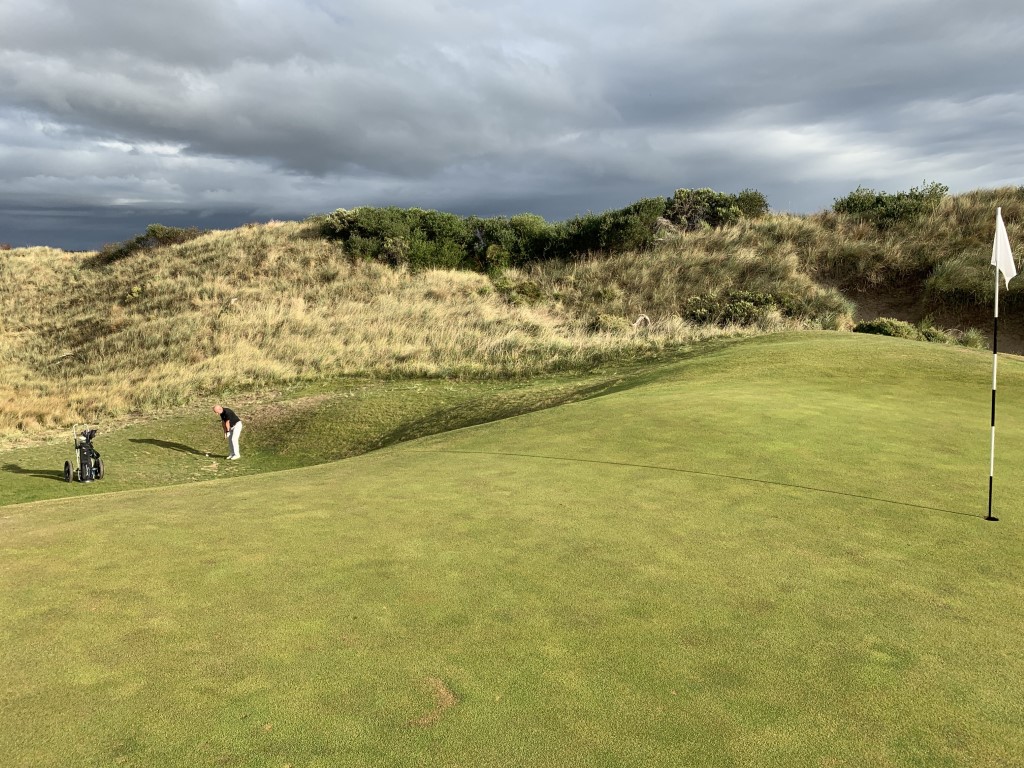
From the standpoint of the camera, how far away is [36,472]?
14938 mm

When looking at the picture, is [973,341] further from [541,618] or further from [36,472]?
[36,472]

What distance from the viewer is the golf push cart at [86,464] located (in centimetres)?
1408

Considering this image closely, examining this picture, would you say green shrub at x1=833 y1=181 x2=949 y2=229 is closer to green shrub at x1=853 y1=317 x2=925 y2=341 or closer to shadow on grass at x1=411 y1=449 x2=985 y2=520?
green shrub at x1=853 y1=317 x2=925 y2=341

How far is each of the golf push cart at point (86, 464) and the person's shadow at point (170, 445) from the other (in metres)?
4.30

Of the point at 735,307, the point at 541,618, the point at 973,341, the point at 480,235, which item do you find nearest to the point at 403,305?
the point at 480,235

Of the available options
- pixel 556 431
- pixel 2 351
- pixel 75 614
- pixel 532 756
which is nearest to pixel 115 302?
pixel 2 351

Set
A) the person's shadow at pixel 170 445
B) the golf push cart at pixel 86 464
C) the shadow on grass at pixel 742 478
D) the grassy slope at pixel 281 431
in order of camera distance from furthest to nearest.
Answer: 1. the person's shadow at pixel 170 445
2. the grassy slope at pixel 281 431
3. the golf push cart at pixel 86 464
4. the shadow on grass at pixel 742 478

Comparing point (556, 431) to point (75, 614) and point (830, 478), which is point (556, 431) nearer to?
point (830, 478)

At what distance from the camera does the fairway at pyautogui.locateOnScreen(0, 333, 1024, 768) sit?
320 centimetres

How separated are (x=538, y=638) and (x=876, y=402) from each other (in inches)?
423

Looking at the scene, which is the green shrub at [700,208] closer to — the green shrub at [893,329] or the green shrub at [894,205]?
the green shrub at [894,205]

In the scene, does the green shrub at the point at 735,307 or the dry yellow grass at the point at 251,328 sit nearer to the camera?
the dry yellow grass at the point at 251,328

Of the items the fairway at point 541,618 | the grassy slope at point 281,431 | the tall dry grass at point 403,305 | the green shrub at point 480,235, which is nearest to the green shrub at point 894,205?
the tall dry grass at point 403,305

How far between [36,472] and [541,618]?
50.4 ft
